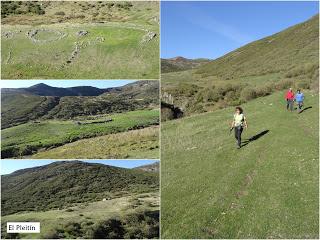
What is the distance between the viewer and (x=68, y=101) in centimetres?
1866

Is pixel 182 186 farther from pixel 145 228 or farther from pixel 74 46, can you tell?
pixel 74 46

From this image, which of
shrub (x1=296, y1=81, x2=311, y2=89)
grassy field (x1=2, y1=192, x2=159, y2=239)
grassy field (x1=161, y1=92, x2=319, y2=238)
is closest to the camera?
grassy field (x1=2, y1=192, x2=159, y2=239)

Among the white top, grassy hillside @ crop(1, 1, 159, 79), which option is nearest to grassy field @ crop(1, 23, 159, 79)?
grassy hillside @ crop(1, 1, 159, 79)

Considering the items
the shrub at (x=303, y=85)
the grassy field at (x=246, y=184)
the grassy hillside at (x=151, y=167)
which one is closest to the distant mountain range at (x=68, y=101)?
the grassy hillside at (x=151, y=167)

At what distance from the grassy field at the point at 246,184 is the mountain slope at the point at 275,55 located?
332ft

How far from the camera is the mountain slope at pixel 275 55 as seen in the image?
14112 centimetres

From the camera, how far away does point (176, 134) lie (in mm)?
42281

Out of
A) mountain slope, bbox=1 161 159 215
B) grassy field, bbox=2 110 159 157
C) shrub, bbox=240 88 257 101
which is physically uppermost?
shrub, bbox=240 88 257 101

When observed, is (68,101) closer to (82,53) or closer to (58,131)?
(58,131)

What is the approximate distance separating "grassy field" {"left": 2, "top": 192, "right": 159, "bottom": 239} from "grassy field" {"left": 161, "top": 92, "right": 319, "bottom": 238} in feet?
6.45

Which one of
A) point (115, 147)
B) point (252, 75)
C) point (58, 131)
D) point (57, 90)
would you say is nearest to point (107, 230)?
point (115, 147)

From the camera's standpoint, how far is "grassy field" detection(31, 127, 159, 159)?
709 inches

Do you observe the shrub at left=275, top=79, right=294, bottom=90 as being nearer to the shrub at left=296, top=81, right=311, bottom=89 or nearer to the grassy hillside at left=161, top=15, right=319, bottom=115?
the grassy hillside at left=161, top=15, right=319, bottom=115

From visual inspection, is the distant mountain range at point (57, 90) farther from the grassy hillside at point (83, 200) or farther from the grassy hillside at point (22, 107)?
the grassy hillside at point (83, 200)
